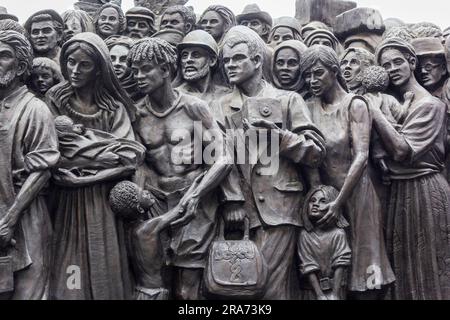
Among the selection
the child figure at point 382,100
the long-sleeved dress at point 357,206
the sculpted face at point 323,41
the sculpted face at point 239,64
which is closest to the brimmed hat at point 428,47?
the child figure at point 382,100

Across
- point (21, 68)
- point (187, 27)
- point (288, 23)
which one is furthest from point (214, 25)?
point (21, 68)

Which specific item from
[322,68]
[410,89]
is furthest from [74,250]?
[410,89]

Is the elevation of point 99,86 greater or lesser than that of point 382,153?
greater

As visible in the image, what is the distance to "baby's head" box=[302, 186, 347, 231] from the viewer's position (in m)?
9.24

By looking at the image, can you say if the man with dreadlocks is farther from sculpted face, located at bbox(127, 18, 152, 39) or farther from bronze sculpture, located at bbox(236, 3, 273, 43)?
bronze sculpture, located at bbox(236, 3, 273, 43)

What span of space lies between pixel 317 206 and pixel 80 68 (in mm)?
2809

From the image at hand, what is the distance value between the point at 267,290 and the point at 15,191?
2.68m

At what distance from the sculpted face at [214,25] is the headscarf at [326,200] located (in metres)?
2.52

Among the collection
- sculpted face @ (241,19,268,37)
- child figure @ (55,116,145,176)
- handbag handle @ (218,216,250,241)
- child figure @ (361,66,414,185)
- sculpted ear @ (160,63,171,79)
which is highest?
sculpted face @ (241,19,268,37)

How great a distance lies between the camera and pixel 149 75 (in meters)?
9.29

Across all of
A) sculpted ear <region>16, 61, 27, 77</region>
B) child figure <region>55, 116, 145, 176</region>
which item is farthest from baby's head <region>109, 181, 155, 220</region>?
sculpted ear <region>16, 61, 27, 77</region>

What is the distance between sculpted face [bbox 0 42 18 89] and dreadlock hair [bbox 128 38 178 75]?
1201 millimetres

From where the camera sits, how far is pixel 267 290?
9039 millimetres
